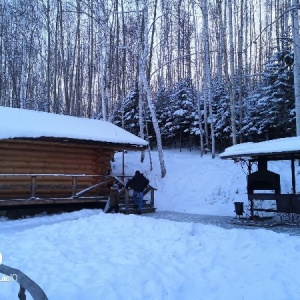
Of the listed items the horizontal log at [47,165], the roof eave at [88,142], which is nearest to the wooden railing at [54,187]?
the horizontal log at [47,165]

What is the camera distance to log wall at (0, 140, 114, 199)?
523 inches

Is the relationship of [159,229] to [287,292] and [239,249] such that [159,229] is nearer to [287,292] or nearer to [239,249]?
[239,249]

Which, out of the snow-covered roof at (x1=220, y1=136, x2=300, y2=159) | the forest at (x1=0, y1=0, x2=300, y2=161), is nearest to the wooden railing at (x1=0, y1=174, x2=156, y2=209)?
the snow-covered roof at (x1=220, y1=136, x2=300, y2=159)

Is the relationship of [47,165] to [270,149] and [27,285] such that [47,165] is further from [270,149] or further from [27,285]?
[27,285]

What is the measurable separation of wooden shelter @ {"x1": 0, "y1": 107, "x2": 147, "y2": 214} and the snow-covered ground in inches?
87.5

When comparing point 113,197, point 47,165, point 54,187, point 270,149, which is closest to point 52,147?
point 47,165

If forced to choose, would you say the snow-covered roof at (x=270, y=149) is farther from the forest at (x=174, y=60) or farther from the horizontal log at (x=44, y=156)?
the forest at (x=174, y=60)

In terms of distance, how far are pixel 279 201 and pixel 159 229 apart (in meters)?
4.49

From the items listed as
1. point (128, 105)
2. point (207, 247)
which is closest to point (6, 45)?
point (128, 105)

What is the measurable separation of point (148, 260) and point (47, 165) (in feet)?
28.9

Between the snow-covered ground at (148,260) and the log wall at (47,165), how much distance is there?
2.41 meters

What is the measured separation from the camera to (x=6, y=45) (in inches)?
1172

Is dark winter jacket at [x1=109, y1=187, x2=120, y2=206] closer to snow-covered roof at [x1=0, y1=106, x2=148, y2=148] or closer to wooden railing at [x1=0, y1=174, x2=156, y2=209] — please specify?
wooden railing at [x1=0, y1=174, x2=156, y2=209]

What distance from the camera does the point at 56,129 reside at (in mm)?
13766
